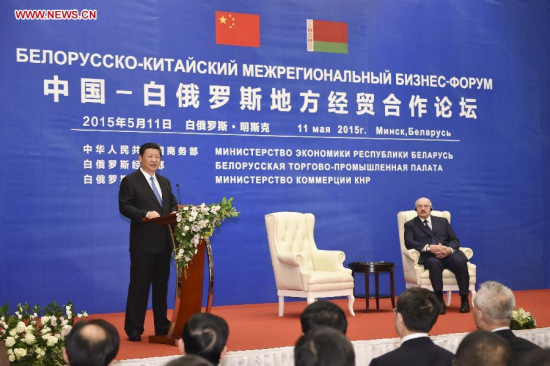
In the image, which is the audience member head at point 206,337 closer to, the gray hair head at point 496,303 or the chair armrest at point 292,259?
the gray hair head at point 496,303

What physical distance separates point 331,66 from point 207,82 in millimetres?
1431

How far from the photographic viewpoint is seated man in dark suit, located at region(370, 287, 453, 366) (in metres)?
2.50

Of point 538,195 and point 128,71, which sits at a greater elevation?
point 128,71

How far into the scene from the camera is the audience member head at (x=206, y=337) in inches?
92.1

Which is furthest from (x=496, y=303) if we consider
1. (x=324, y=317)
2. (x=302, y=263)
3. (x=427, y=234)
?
(x=427, y=234)

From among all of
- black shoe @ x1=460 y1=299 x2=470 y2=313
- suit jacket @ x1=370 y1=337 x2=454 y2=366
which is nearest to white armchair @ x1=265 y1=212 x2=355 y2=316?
black shoe @ x1=460 y1=299 x2=470 y2=313

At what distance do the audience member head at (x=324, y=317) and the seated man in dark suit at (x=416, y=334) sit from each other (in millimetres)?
161

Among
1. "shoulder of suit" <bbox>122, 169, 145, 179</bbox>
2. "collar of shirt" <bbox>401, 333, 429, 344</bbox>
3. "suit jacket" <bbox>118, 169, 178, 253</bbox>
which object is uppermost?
"shoulder of suit" <bbox>122, 169, 145, 179</bbox>

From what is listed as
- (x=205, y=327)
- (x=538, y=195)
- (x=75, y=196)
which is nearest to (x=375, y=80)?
(x=538, y=195)

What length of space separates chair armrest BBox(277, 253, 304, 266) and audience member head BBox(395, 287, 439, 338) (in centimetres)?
429

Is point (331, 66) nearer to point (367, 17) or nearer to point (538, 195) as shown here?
point (367, 17)

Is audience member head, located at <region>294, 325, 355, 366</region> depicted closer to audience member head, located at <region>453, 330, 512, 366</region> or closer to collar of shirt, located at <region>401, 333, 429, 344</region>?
audience member head, located at <region>453, 330, 512, 366</region>

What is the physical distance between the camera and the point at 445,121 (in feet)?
29.7

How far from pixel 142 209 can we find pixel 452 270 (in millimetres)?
3364
